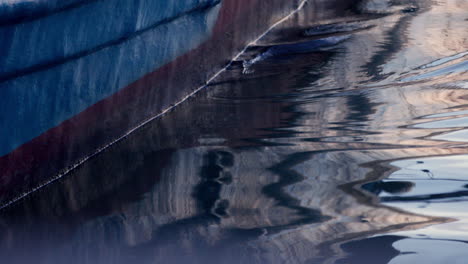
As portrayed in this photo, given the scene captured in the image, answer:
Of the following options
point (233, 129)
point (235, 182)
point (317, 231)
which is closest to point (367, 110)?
point (233, 129)

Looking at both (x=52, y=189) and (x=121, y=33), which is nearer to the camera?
(x=52, y=189)

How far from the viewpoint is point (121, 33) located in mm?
1644

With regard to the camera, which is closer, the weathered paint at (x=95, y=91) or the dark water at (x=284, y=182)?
the dark water at (x=284, y=182)

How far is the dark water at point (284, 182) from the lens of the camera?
3.25 feet

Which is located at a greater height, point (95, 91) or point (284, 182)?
point (95, 91)

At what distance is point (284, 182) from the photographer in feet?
3.96

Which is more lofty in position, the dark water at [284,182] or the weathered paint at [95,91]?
the weathered paint at [95,91]

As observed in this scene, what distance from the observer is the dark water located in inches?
39.0

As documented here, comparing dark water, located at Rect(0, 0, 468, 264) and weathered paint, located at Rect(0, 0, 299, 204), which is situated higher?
weathered paint, located at Rect(0, 0, 299, 204)

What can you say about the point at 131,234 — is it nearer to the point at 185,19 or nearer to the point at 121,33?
the point at 121,33

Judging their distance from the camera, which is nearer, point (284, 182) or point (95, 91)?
point (284, 182)

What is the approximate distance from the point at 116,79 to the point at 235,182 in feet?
1.94

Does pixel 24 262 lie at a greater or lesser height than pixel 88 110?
lesser

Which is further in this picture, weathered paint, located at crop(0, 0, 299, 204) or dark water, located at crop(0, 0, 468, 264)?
weathered paint, located at crop(0, 0, 299, 204)
